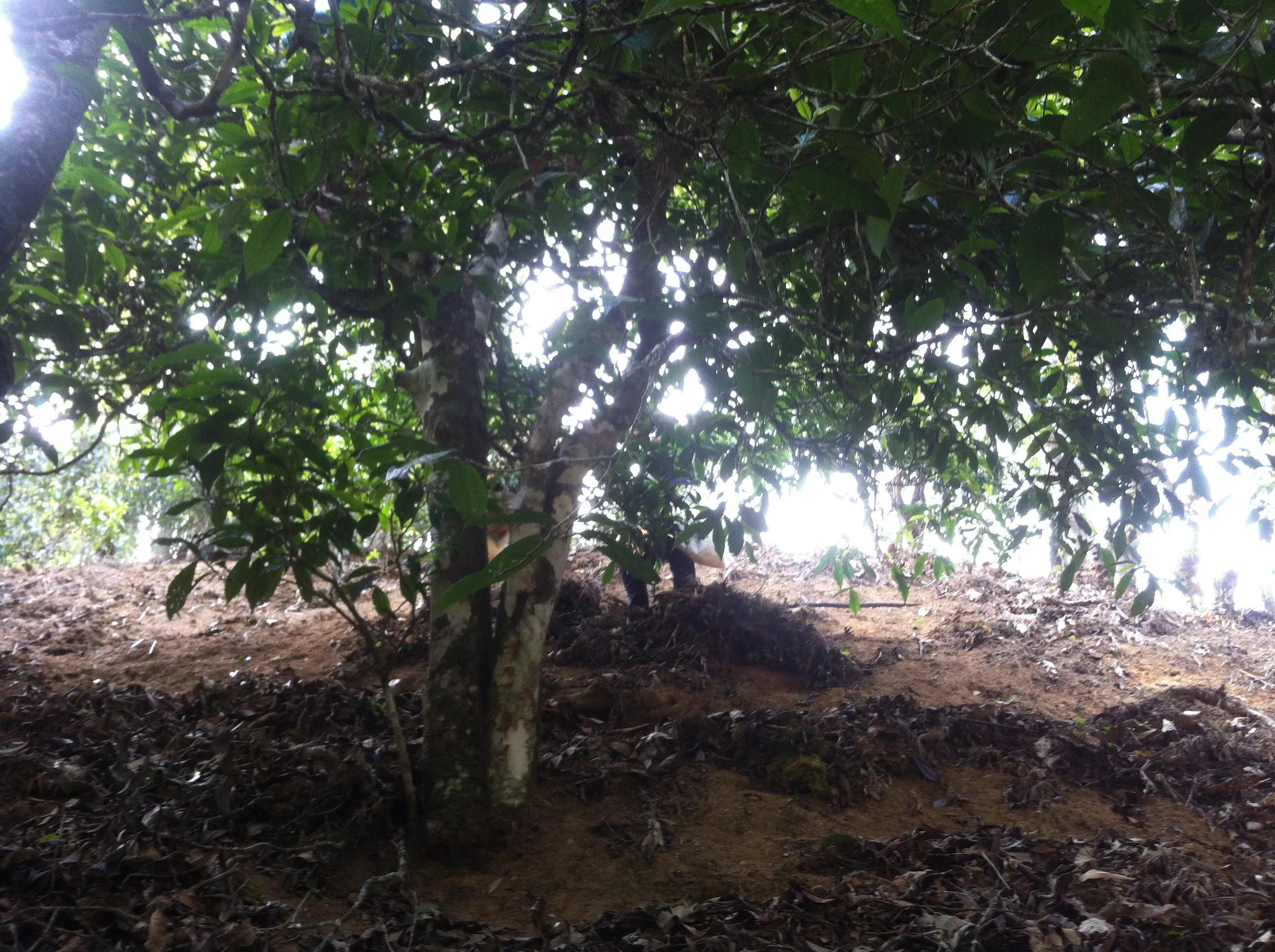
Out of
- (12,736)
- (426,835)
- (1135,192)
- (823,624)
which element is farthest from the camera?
(823,624)

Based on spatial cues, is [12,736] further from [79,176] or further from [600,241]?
[600,241]

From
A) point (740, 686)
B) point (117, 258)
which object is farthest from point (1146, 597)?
point (117, 258)

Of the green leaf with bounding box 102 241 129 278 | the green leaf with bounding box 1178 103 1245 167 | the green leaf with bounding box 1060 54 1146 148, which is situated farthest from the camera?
the green leaf with bounding box 102 241 129 278

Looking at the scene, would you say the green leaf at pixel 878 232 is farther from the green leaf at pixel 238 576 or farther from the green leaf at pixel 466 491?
the green leaf at pixel 238 576

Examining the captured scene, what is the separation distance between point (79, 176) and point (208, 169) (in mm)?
1082

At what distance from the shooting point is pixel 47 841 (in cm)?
236

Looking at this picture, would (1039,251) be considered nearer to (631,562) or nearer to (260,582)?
(631,562)

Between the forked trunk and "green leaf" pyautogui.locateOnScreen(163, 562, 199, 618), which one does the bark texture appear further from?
"green leaf" pyautogui.locateOnScreen(163, 562, 199, 618)

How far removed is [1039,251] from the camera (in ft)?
5.72

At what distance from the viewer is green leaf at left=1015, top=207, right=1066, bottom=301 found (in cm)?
173

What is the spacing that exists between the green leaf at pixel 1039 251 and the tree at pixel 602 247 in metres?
0.01

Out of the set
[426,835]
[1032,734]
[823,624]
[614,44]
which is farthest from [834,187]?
[823,624]

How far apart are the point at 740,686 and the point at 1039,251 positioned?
3586 millimetres

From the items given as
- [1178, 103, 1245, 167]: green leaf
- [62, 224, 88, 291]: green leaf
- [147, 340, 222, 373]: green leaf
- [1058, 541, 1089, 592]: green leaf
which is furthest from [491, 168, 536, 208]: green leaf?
[1058, 541, 1089, 592]: green leaf
